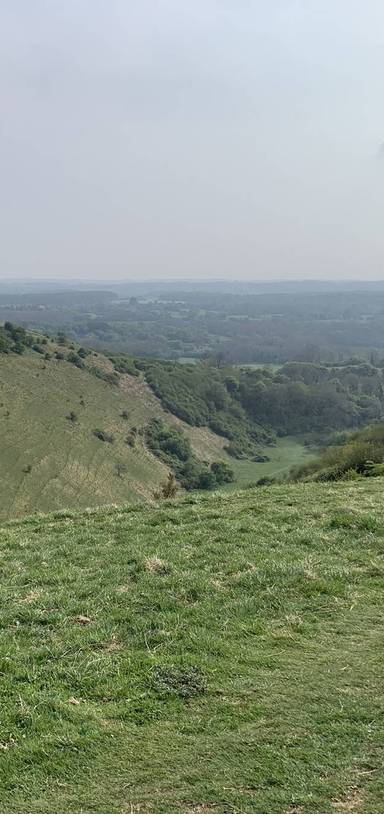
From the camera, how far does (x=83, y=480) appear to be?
8094 cm

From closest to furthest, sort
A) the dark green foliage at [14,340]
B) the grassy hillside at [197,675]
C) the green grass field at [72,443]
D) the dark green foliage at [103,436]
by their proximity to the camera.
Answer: the grassy hillside at [197,675] < the green grass field at [72,443] < the dark green foliage at [103,436] < the dark green foliage at [14,340]

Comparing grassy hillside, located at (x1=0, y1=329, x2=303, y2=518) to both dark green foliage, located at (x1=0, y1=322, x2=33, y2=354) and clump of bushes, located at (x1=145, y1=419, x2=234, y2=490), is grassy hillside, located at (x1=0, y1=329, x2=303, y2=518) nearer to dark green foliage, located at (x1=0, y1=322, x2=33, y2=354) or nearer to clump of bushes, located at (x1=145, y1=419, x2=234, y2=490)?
dark green foliage, located at (x1=0, y1=322, x2=33, y2=354)

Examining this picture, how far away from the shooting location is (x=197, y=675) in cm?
652

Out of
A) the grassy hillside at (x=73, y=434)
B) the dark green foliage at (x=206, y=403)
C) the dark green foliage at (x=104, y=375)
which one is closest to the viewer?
the grassy hillside at (x=73, y=434)

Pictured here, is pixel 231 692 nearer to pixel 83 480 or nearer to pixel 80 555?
pixel 80 555

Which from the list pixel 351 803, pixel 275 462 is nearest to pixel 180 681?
pixel 351 803

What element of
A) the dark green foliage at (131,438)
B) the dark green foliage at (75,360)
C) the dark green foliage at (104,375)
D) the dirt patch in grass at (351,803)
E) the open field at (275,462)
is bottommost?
the open field at (275,462)

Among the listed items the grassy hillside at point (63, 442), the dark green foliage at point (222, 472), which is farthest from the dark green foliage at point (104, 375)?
the dark green foliage at point (222, 472)

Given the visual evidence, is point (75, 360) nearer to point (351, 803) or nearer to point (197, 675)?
point (197, 675)

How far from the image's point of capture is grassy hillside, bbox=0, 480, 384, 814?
15.7 ft

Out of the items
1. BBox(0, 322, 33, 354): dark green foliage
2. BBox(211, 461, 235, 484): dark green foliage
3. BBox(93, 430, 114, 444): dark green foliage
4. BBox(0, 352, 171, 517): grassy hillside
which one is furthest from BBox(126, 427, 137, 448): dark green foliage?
BBox(0, 322, 33, 354): dark green foliage

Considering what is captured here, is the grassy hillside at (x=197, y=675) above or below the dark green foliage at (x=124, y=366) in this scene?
above

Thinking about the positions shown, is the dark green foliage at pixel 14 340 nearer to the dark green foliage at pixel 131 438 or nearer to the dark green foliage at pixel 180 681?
the dark green foliage at pixel 131 438

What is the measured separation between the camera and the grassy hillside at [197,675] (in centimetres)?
479
